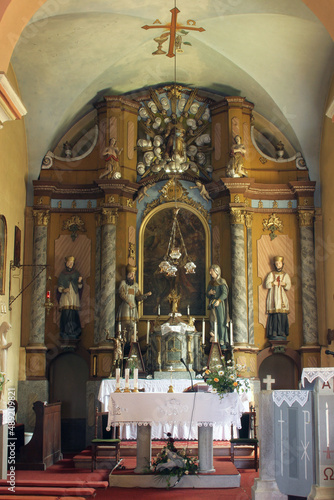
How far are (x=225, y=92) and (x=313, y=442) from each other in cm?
969

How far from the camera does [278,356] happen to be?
552 inches

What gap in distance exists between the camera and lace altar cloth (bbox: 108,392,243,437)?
8406 mm

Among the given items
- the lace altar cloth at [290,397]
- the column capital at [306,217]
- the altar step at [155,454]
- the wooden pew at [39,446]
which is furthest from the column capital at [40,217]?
the lace altar cloth at [290,397]

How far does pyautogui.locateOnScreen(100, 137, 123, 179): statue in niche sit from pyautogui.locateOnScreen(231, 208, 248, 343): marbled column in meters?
2.54

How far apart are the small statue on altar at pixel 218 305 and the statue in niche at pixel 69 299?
2686mm

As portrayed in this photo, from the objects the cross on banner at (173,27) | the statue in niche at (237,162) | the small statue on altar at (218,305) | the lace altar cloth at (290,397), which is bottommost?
the lace altar cloth at (290,397)

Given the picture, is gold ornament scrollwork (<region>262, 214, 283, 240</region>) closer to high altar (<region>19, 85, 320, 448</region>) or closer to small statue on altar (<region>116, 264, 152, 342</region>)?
high altar (<region>19, 85, 320, 448</region>)

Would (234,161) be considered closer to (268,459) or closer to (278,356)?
(278,356)

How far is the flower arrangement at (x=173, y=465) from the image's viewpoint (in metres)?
8.20

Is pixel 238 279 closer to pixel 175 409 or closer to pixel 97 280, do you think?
pixel 97 280

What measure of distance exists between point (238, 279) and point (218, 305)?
0.72m

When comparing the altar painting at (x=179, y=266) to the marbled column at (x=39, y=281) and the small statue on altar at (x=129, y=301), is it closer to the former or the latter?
the small statue on altar at (x=129, y=301)

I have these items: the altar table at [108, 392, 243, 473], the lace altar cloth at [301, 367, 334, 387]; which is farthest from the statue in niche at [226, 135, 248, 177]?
the lace altar cloth at [301, 367, 334, 387]

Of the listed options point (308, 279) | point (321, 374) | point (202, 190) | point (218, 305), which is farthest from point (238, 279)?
point (321, 374)
